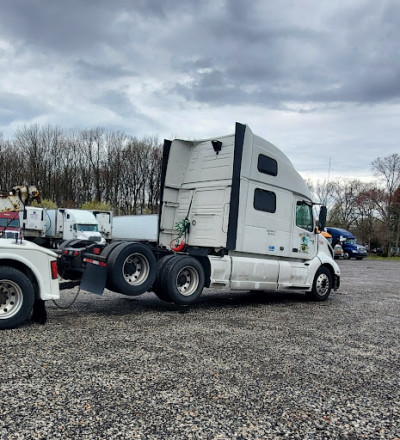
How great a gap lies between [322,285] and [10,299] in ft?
25.1

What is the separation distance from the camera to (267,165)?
30.3 feet

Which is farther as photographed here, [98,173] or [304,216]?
[98,173]

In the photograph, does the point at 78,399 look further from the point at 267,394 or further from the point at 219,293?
the point at 219,293

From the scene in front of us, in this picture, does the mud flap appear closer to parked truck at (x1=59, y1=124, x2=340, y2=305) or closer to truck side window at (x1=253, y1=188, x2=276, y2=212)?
parked truck at (x1=59, y1=124, x2=340, y2=305)

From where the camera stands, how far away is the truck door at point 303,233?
10.1 metres

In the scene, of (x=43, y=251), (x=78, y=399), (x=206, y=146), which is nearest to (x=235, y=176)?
(x=206, y=146)

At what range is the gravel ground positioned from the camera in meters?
3.27

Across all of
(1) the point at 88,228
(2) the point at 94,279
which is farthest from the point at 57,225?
(2) the point at 94,279

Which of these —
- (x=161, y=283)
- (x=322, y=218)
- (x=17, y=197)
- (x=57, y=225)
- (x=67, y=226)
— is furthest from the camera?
(x=57, y=225)

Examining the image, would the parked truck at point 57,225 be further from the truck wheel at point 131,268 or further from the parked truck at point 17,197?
the truck wheel at point 131,268

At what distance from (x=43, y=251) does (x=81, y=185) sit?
1868 inches

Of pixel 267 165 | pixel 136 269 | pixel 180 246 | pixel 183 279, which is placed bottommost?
pixel 183 279

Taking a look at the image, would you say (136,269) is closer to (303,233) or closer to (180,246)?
(180,246)

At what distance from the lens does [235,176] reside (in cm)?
855
